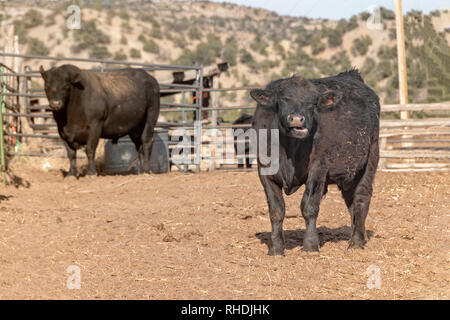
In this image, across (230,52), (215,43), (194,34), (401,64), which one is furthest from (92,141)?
(194,34)

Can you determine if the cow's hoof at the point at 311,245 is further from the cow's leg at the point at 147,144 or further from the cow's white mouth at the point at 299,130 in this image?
the cow's leg at the point at 147,144

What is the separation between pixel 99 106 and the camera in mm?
11539

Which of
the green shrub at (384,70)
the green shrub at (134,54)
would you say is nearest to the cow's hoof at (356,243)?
the green shrub at (384,70)

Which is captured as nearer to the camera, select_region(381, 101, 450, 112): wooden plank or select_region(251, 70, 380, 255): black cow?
select_region(251, 70, 380, 255): black cow

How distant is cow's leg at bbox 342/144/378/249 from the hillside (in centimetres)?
2812

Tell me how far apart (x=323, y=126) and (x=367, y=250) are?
1266mm

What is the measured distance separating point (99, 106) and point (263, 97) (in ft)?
21.3

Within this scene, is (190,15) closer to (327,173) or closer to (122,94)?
(122,94)

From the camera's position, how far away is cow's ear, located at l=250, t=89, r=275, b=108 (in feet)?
18.3

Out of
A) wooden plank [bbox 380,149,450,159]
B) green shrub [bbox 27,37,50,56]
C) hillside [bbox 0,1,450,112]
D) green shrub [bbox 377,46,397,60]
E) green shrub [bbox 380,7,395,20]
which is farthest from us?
green shrub [bbox 380,7,395,20]

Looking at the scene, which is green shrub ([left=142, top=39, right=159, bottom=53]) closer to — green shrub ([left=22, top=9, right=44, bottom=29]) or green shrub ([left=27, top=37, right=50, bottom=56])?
green shrub ([left=27, top=37, right=50, bottom=56])

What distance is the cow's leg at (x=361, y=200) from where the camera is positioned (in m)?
6.21

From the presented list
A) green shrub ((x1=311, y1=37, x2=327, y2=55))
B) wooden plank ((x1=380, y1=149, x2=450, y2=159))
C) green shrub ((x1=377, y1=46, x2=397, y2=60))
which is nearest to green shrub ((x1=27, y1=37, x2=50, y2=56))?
green shrub ((x1=311, y1=37, x2=327, y2=55))
